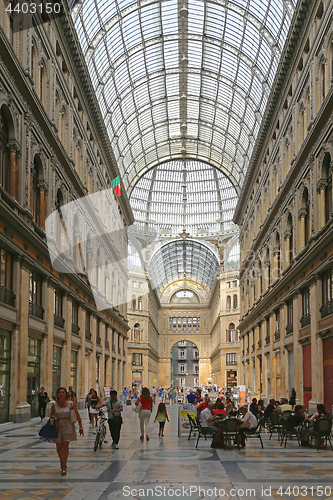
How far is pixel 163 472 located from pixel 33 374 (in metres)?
16.6

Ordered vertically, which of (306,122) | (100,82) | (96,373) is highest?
(100,82)

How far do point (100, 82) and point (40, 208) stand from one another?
21972 millimetres

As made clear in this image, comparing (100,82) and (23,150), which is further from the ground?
(100,82)

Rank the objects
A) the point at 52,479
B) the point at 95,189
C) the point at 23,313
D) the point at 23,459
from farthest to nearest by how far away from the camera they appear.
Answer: the point at 95,189
the point at 23,313
the point at 23,459
the point at 52,479

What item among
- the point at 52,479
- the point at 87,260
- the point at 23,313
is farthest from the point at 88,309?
the point at 52,479

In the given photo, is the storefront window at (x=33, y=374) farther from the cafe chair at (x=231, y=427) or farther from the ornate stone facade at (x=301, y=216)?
the ornate stone facade at (x=301, y=216)

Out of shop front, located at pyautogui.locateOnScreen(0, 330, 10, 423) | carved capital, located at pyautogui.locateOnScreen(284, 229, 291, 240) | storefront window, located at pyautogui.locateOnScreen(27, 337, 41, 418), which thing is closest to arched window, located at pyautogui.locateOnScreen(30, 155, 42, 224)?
storefront window, located at pyautogui.locateOnScreen(27, 337, 41, 418)

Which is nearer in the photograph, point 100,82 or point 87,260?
point 87,260

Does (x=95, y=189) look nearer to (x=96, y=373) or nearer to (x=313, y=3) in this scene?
(x=96, y=373)

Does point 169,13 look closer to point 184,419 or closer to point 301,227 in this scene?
point 301,227

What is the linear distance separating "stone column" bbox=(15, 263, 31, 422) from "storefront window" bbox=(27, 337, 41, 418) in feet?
6.55

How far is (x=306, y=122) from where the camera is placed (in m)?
31.1

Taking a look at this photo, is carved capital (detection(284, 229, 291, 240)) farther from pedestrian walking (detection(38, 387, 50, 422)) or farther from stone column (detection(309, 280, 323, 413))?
pedestrian walking (detection(38, 387, 50, 422))

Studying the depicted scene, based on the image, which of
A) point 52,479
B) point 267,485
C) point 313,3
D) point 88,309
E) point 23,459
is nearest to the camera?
point 267,485
